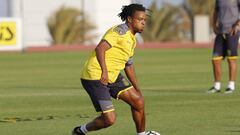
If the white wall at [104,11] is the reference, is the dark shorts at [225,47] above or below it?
above

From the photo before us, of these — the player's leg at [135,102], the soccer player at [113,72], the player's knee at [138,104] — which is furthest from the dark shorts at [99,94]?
the player's knee at [138,104]

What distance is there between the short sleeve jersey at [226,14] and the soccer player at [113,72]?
743 cm

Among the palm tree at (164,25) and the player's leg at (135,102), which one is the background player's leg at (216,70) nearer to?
the player's leg at (135,102)

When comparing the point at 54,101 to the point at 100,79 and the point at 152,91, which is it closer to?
the point at 152,91

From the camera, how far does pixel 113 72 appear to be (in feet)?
41.2

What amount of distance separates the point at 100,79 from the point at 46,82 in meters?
12.3

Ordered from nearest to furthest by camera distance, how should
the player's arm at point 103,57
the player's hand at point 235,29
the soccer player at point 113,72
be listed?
the player's arm at point 103,57
the soccer player at point 113,72
the player's hand at point 235,29

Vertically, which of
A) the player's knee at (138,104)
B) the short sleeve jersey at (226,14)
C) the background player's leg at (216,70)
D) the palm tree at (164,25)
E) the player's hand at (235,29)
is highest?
the player's knee at (138,104)

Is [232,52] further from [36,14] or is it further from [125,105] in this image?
[36,14]

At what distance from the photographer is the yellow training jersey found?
12422 millimetres

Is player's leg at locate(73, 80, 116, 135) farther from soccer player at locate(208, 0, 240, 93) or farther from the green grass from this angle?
soccer player at locate(208, 0, 240, 93)

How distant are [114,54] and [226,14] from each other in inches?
312

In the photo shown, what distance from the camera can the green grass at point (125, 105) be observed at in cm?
1405

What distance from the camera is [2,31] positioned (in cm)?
4241
